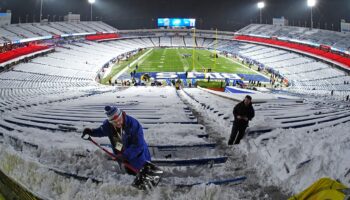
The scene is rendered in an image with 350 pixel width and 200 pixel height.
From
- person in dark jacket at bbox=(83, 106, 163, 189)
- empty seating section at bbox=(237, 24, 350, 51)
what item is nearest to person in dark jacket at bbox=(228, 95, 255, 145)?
person in dark jacket at bbox=(83, 106, 163, 189)

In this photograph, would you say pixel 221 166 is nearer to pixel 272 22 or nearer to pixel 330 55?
pixel 330 55

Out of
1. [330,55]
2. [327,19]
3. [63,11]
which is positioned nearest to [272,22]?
[327,19]

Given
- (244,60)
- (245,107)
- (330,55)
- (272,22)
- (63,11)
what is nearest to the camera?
(245,107)

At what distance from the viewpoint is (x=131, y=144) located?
4.41m

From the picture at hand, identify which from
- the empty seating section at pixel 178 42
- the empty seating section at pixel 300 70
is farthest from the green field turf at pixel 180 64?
the empty seating section at pixel 178 42

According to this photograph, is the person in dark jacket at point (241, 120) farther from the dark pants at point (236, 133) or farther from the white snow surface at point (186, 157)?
the white snow surface at point (186, 157)

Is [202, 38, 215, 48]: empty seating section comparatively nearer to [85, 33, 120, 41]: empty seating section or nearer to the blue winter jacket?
[85, 33, 120, 41]: empty seating section

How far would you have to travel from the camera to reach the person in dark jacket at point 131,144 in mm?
4184

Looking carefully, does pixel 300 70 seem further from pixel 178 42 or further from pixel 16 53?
pixel 16 53

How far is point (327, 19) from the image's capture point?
5850 centimetres

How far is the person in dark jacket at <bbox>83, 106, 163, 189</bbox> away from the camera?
13.7ft

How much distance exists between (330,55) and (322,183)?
48073mm

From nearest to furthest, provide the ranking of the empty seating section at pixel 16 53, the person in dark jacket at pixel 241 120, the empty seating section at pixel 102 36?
the person in dark jacket at pixel 241 120 → the empty seating section at pixel 16 53 → the empty seating section at pixel 102 36

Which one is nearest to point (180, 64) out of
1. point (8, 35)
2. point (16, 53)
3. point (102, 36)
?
point (16, 53)
